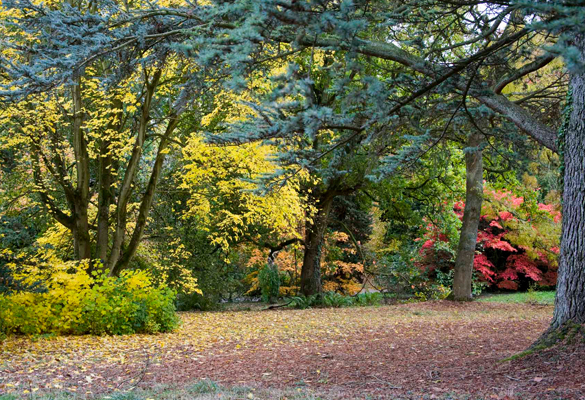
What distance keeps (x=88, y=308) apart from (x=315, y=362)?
4.36 meters

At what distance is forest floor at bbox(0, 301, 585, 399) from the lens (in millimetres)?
4305

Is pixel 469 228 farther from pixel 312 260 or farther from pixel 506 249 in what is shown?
pixel 506 249

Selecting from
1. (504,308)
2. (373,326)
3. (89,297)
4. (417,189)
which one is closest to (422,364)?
(373,326)

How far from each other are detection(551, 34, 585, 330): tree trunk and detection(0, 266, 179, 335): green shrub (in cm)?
643

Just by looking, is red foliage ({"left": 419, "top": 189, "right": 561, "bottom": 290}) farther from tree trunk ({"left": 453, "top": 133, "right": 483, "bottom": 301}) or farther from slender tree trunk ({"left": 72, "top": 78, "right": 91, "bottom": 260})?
slender tree trunk ({"left": 72, "top": 78, "right": 91, "bottom": 260})

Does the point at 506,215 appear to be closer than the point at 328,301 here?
No

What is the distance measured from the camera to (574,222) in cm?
507

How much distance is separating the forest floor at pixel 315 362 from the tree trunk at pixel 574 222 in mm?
466

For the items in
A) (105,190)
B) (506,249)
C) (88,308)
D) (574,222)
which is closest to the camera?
(574,222)

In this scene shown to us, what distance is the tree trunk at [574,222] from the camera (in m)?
4.96

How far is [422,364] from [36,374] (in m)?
4.27

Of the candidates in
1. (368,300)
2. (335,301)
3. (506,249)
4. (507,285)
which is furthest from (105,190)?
(507,285)

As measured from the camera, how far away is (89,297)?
830 centimetres

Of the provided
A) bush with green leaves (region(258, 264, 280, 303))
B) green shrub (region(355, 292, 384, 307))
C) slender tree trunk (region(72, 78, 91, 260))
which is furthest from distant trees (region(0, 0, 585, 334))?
bush with green leaves (region(258, 264, 280, 303))
